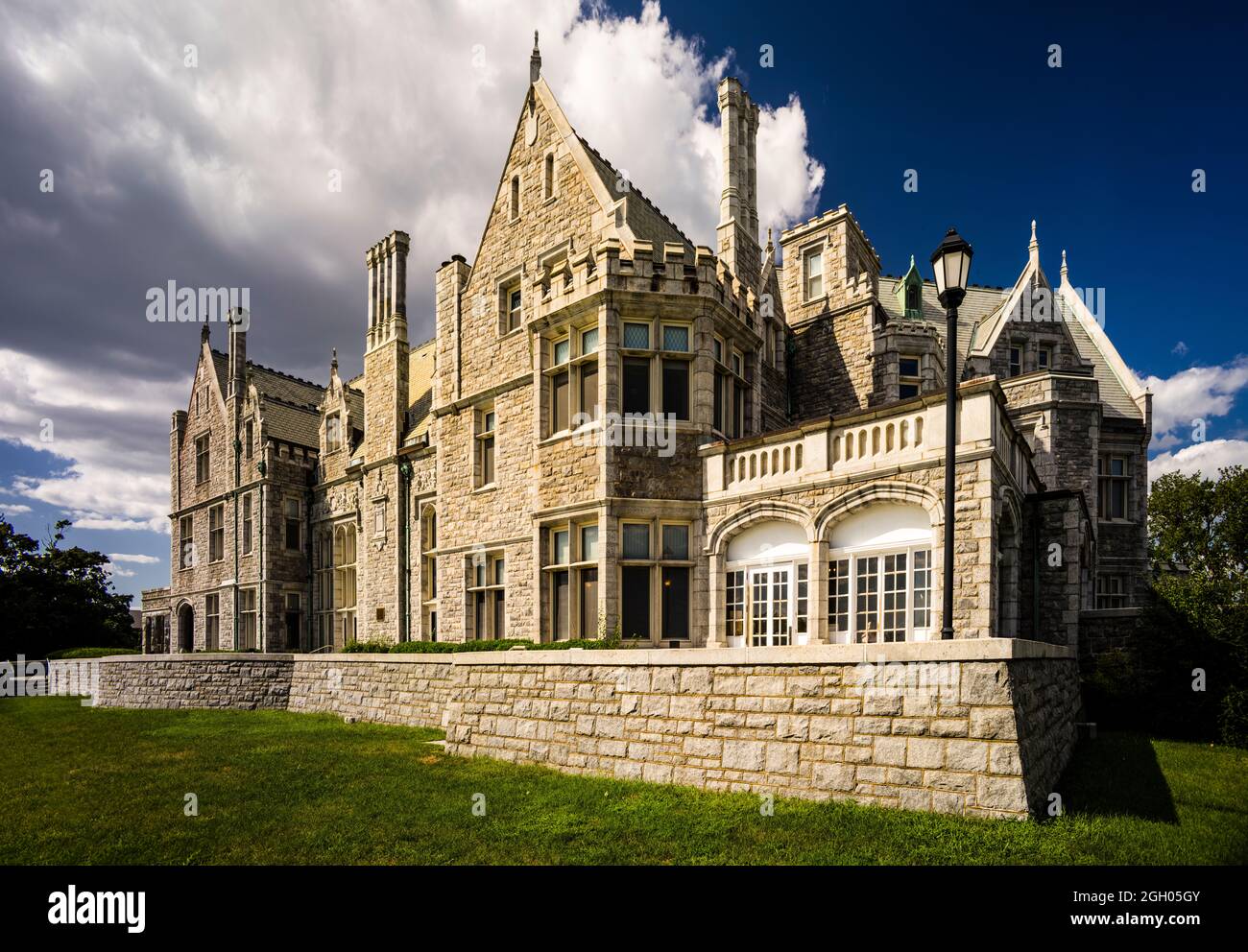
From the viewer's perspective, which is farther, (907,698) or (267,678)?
(267,678)

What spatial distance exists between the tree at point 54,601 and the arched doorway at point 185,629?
243 inches

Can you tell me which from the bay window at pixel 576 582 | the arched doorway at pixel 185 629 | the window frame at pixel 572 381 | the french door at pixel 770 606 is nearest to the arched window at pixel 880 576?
the french door at pixel 770 606

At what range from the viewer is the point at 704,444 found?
50.5 ft

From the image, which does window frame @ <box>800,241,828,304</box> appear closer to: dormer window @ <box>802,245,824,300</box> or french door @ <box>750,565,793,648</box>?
dormer window @ <box>802,245,824,300</box>

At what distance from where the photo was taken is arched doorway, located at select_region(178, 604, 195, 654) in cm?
3497

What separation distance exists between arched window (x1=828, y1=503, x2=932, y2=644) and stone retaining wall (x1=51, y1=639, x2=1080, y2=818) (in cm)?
232

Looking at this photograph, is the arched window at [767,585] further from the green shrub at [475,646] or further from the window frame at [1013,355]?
the window frame at [1013,355]

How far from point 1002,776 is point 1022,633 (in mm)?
9313

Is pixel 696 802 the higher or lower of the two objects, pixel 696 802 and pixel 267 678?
the higher

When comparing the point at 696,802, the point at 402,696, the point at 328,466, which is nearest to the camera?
the point at 696,802
